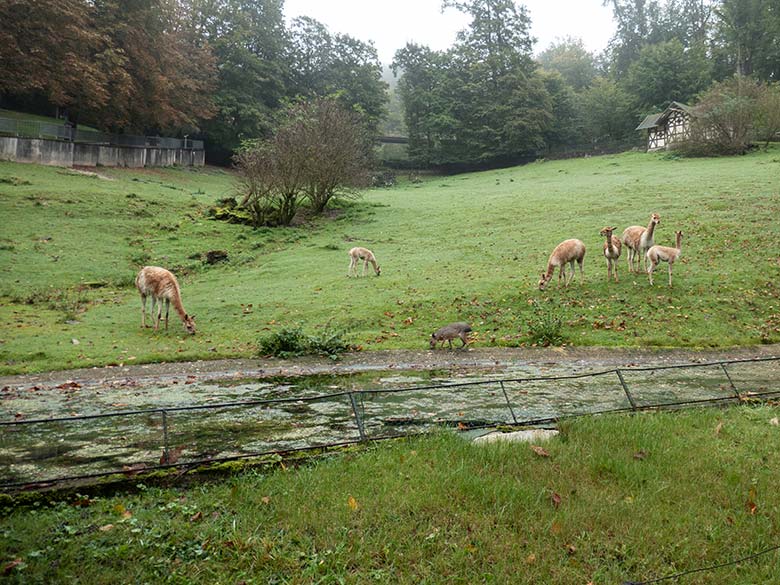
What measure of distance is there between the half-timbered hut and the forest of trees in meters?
4.39

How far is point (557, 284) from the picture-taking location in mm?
20578

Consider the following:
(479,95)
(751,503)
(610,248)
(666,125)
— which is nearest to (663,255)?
(610,248)

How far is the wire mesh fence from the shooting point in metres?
6.74

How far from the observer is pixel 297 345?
15336mm

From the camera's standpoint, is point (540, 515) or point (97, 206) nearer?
point (540, 515)

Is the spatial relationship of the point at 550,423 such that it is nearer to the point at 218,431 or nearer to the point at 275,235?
the point at 218,431

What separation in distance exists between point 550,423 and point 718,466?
2.16m

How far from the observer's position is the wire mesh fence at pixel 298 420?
266 inches

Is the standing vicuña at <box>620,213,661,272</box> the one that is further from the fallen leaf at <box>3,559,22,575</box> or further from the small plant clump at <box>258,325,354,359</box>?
the fallen leaf at <box>3,559,22,575</box>

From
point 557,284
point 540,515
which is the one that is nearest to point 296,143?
point 557,284

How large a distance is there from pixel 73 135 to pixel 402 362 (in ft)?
139

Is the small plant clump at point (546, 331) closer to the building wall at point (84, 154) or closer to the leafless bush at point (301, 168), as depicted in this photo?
the leafless bush at point (301, 168)

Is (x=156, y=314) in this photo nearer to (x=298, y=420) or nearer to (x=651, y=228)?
→ (x=298, y=420)

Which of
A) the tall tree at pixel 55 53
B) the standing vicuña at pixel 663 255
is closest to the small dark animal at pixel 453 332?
the standing vicuña at pixel 663 255
